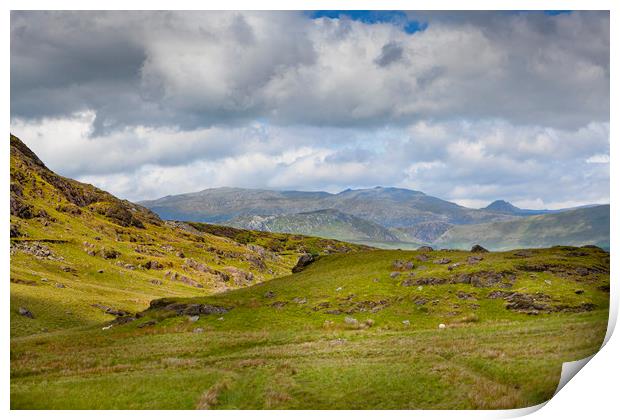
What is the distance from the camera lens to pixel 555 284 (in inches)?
2110

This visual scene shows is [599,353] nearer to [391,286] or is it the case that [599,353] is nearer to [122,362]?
[391,286]

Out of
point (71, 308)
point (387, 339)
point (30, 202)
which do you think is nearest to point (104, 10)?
point (387, 339)

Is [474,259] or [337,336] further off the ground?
[474,259]

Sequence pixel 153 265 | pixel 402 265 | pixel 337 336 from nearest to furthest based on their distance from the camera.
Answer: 1. pixel 337 336
2. pixel 402 265
3. pixel 153 265

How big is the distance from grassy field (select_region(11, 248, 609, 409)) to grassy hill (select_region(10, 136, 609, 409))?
0.43ft

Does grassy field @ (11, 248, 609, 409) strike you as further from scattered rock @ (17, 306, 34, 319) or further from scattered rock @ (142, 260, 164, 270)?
scattered rock @ (142, 260, 164, 270)

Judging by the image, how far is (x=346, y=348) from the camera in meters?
41.5

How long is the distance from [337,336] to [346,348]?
15.7ft

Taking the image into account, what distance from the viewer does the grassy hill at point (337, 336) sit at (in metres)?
33.5

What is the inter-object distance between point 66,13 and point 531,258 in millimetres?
56057

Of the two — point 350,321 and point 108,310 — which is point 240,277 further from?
point 350,321

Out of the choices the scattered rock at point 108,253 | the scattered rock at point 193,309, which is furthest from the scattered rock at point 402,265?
the scattered rock at point 108,253

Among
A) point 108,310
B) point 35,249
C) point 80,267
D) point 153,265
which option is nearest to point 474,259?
point 108,310
